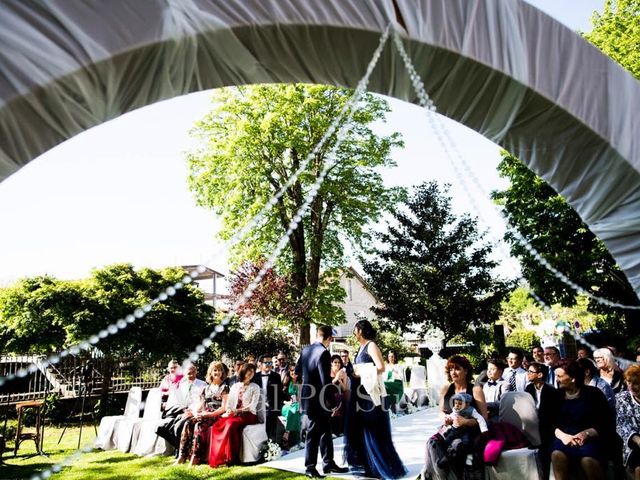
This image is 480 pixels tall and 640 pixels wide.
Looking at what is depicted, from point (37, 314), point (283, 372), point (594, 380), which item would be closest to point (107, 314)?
point (37, 314)

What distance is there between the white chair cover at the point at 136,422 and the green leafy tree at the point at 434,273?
17012 mm

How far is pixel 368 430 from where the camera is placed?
267 inches

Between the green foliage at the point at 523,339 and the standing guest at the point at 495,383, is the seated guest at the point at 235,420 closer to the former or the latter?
the standing guest at the point at 495,383

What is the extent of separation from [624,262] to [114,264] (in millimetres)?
14205

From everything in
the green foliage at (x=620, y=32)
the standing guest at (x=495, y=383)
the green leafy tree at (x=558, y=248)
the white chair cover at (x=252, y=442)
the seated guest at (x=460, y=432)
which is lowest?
the white chair cover at (x=252, y=442)

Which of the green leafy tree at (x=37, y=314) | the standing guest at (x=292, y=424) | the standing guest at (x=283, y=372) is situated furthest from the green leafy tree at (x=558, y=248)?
the green leafy tree at (x=37, y=314)

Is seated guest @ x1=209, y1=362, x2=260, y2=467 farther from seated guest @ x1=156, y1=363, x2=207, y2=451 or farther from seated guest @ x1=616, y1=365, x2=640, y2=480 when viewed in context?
seated guest @ x1=616, y1=365, x2=640, y2=480

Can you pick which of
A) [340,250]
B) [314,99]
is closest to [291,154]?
[314,99]

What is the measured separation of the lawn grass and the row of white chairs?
0.24 meters

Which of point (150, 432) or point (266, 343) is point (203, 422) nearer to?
point (150, 432)

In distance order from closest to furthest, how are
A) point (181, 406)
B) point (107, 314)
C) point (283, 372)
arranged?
1. point (181, 406)
2. point (283, 372)
3. point (107, 314)

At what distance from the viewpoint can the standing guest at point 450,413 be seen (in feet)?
17.3

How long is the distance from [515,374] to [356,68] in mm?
5821

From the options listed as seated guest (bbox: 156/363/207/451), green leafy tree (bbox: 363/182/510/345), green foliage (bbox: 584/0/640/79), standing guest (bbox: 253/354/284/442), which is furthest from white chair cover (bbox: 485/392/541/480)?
green leafy tree (bbox: 363/182/510/345)
